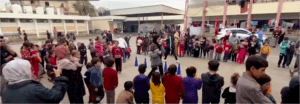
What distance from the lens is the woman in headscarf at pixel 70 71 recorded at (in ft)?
11.0

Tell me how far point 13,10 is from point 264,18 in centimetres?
3565

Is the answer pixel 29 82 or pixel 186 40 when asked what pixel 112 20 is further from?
pixel 29 82

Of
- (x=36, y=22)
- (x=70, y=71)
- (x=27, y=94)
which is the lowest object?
(x=70, y=71)

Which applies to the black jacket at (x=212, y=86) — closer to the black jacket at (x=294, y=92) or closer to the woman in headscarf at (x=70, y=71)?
the black jacket at (x=294, y=92)

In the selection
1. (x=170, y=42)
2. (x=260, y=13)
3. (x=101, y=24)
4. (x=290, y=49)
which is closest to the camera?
(x=290, y=49)

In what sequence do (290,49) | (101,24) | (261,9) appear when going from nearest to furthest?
Result: (290,49), (261,9), (101,24)

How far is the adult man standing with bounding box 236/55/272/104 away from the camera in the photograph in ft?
5.64

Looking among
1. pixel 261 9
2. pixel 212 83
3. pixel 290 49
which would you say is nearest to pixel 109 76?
pixel 212 83

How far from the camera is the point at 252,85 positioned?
5.70ft

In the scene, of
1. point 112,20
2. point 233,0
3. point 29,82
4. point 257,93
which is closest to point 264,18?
point 233,0

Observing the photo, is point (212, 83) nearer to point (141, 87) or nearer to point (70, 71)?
point (141, 87)

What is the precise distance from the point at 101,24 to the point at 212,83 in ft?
113

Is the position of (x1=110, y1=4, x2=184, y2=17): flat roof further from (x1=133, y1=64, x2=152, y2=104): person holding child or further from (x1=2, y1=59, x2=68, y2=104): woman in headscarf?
(x1=2, y1=59, x2=68, y2=104): woman in headscarf

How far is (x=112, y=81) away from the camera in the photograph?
3.53 metres
